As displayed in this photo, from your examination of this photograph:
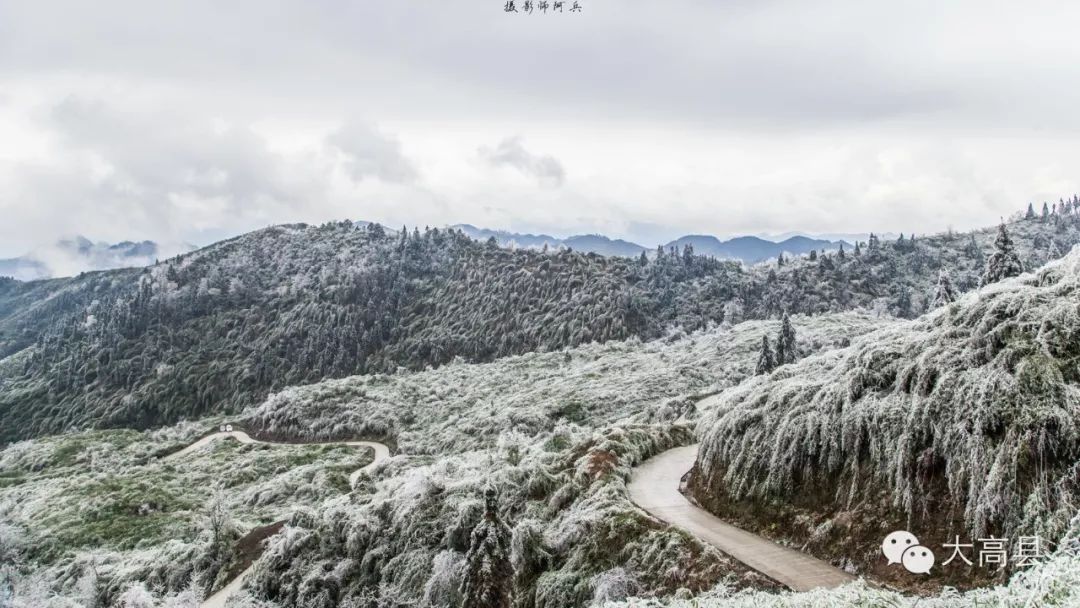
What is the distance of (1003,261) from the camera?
121ft

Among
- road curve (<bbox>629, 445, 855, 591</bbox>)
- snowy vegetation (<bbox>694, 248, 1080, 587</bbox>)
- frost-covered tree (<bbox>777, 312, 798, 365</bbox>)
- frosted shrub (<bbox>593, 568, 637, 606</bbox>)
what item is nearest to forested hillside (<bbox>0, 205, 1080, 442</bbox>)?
frost-covered tree (<bbox>777, 312, 798, 365</bbox>)

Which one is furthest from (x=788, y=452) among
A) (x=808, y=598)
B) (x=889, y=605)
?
(x=889, y=605)

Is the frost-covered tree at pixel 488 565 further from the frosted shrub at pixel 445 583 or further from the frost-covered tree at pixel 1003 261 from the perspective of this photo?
the frost-covered tree at pixel 1003 261

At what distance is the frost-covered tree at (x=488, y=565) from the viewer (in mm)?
17203

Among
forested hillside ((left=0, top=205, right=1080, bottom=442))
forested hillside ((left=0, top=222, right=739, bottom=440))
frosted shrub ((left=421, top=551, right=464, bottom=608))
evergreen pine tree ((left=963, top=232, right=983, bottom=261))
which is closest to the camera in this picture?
frosted shrub ((left=421, top=551, right=464, bottom=608))

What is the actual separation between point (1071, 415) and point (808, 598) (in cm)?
631

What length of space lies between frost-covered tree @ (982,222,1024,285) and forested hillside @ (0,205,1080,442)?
253 ft

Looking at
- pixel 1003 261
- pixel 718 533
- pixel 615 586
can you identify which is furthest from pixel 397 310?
pixel 615 586

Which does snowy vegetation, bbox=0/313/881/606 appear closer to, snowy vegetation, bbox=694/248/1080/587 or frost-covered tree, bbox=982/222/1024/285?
snowy vegetation, bbox=694/248/1080/587

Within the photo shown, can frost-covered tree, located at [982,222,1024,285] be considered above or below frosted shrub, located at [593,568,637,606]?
above

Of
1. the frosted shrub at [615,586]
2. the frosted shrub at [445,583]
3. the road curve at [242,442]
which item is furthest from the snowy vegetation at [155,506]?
the frosted shrub at [615,586]

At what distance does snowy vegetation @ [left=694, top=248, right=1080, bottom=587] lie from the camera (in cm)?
1134

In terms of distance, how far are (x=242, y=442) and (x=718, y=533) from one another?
71177mm

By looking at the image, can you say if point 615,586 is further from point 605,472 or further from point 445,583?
point 605,472
